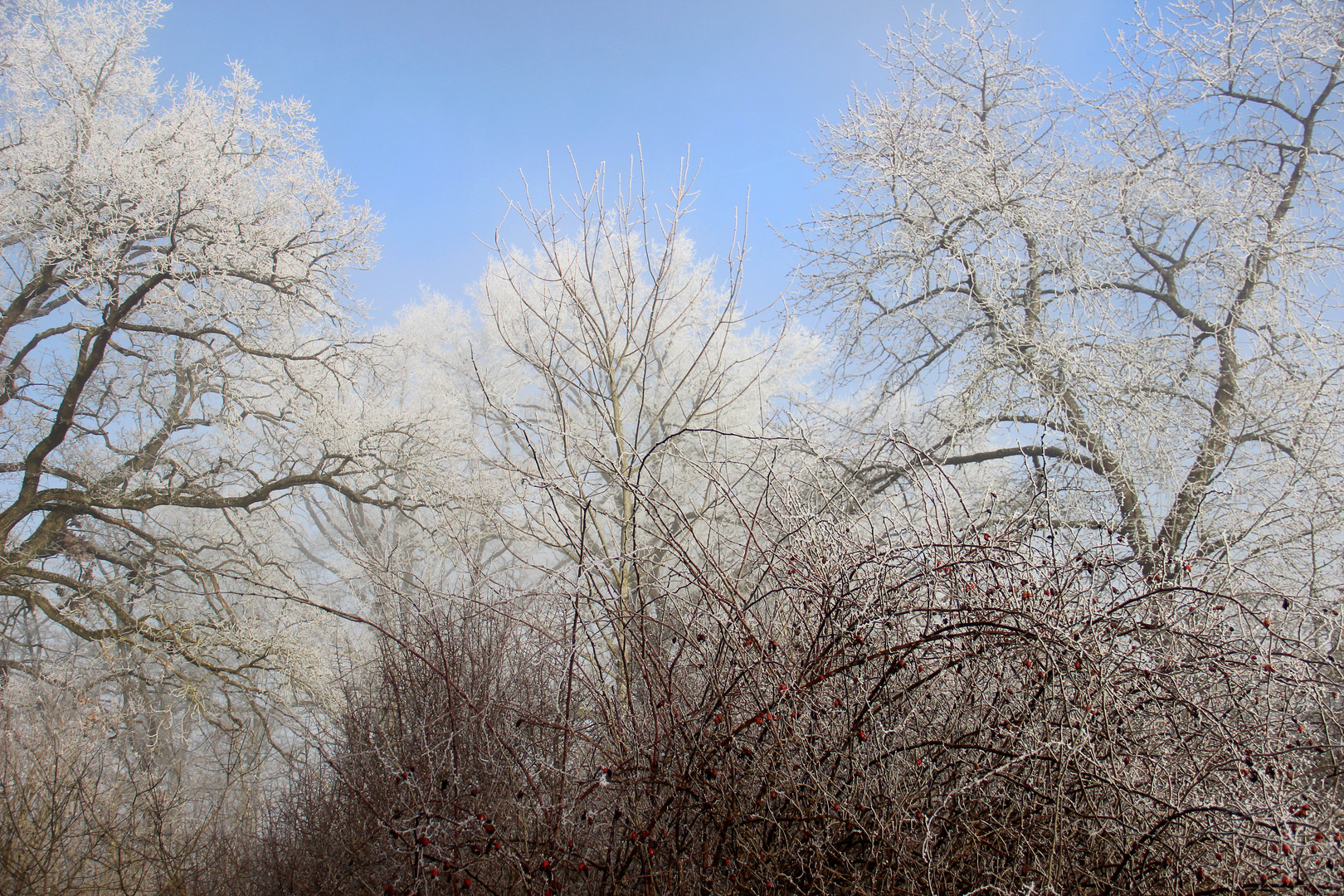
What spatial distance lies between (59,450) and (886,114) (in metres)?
11.1

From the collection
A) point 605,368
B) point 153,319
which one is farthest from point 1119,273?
point 153,319

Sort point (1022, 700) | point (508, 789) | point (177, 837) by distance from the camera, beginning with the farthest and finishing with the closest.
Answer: point (177, 837) → point (508, 789) → point (1022, 700)

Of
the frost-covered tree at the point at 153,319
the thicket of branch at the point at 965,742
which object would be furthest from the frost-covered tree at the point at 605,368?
the frost-covered tree at the point at 153,319

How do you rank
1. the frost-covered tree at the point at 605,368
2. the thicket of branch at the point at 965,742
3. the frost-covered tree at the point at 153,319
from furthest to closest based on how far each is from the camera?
the frost-covered tree at the point at 153,319, the frost-covered tree at the point at 605,368, the thicket of branch at the point at 965,742

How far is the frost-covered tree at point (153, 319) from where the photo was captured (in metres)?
8.01

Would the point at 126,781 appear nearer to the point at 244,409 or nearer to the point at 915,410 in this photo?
the point at 244,409

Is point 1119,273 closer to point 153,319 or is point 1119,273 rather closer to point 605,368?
point 605,368

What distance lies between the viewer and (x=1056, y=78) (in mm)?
7645

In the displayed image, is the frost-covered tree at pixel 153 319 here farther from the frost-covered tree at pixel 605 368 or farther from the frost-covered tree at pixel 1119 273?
the frost-covered tree at pixel 1119 273

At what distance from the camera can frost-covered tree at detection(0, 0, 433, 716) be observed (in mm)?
8008

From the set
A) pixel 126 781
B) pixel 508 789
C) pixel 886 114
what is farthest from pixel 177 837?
pixel 886 114

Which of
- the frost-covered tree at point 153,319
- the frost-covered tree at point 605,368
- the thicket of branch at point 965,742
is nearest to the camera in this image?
the thicket of branch at point 965,742

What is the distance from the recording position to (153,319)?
8984 mm

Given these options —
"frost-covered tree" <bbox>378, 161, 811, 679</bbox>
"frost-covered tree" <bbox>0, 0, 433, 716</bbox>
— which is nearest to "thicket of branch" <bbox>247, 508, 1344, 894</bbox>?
"frost-covered tree" <bbox>378, 161, 811, 679</bbox>
